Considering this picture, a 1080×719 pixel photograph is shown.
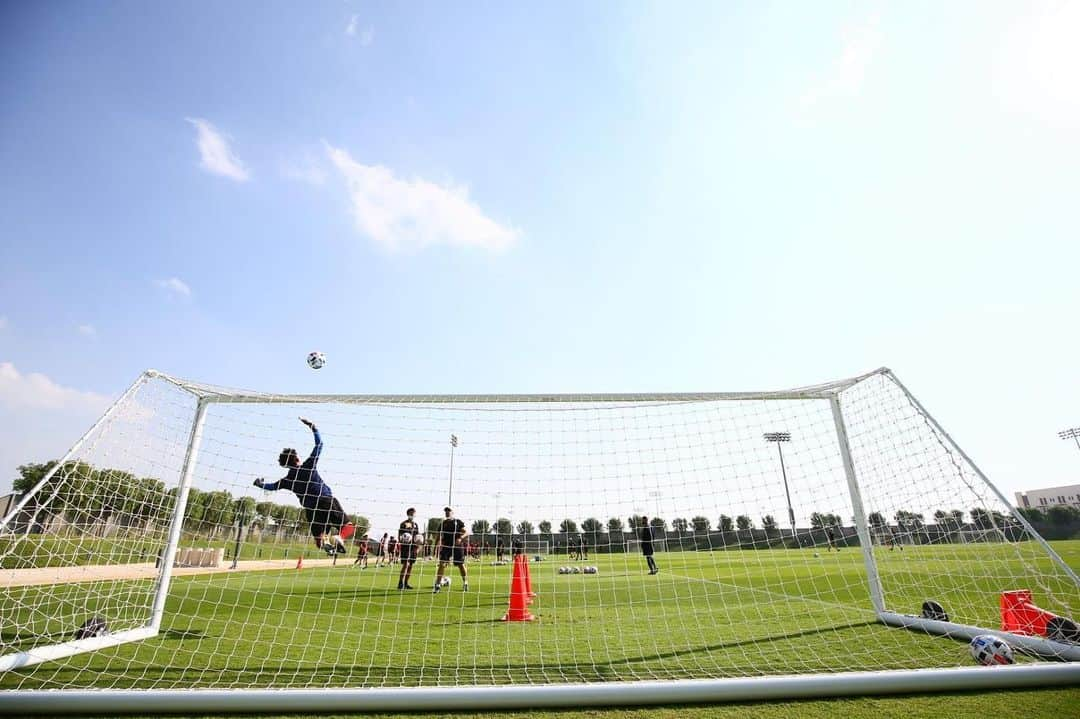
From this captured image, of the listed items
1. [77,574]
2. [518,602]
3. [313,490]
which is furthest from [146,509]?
[77,574]

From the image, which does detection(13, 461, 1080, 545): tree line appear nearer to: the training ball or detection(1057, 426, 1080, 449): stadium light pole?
the training ball

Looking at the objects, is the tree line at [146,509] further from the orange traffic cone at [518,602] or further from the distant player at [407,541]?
the distant player at [407,541]

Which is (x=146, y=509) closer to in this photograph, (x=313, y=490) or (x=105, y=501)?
(x=105, y=501)

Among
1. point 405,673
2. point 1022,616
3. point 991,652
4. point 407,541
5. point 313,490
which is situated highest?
point 313,490

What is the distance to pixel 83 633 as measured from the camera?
17.1 feet

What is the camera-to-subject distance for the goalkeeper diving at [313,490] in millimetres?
7254

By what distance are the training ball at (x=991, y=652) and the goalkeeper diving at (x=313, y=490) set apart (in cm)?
753

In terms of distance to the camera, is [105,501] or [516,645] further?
[105,501]

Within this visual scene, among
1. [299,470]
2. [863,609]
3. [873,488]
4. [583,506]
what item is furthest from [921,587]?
[299,470]

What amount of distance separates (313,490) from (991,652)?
8.19 meters

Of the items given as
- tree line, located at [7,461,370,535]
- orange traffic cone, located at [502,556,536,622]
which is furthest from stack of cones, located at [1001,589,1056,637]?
tree line, located at [7,461,370,535]

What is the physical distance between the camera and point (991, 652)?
3.97 meters

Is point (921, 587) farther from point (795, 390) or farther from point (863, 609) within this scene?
point (795, 390)

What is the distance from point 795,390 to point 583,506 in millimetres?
3544
